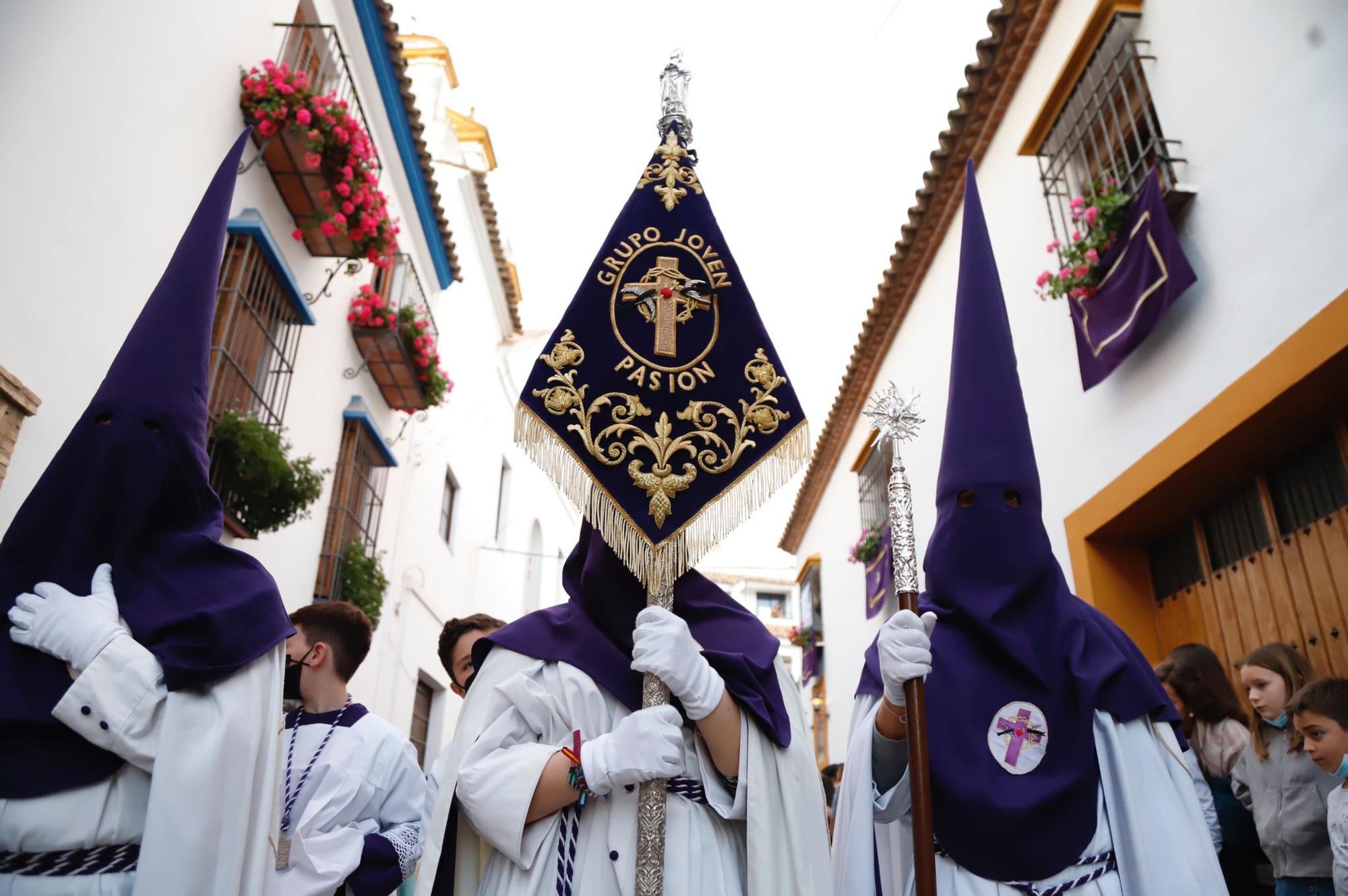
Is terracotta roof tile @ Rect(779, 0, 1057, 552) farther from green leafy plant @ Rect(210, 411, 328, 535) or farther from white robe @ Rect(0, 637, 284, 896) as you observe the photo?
white robe @ Rect(0, 637, 284, 896)

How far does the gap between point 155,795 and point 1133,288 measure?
4.74 meters

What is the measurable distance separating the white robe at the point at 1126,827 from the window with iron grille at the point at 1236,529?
255 centimetres

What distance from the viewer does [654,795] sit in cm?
220

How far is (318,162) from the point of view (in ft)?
19.9

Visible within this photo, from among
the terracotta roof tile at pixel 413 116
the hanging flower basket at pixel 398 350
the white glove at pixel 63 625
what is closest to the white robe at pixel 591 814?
the white glove at pixel 63 625

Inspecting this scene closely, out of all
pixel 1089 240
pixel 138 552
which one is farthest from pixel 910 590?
pixel 1089 240

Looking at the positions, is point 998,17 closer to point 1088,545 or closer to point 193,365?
point 1088,545

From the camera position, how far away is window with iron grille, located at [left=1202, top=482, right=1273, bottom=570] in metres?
4.67

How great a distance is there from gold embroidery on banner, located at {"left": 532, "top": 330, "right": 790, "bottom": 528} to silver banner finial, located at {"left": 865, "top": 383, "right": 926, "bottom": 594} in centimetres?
36

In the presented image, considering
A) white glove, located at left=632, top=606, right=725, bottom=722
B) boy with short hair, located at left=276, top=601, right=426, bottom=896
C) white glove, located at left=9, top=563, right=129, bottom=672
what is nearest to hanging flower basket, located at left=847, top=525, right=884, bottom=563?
boy with short hair, located at left=276, top=601, right=426, bottom=896

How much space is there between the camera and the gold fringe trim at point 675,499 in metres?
2.47

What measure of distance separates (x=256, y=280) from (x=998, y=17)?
5.11 m

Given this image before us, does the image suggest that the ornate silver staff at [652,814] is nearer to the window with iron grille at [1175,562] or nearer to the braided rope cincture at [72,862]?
the braided rope cincture at [72,862]

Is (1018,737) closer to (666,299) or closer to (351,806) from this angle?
(666,299)
